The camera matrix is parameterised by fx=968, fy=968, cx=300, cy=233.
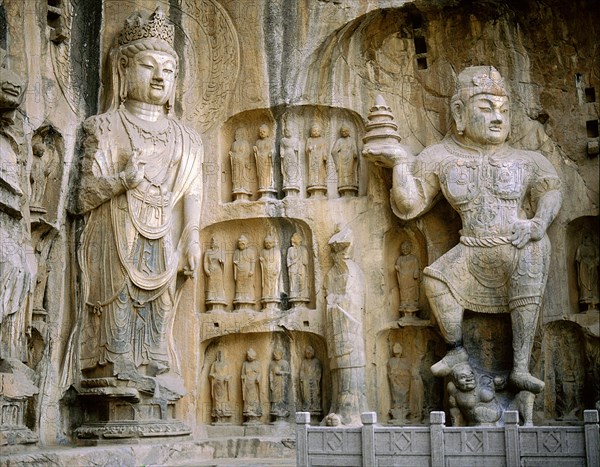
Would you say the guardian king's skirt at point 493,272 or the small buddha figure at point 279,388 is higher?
the guardian king's skirt at point 493,272

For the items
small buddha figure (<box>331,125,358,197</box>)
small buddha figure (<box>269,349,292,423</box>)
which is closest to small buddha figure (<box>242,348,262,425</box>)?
small buddha figure (<box>269,349,292,423</box>)

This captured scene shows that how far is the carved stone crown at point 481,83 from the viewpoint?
11312 millimetres

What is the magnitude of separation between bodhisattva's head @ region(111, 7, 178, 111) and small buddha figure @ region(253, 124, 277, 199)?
1278 millimetres

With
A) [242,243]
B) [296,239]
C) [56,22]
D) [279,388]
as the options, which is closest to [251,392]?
[279,388]

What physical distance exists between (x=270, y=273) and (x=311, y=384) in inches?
56.2

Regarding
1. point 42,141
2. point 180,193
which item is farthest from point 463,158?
point 42,141

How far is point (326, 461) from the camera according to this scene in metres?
9.05

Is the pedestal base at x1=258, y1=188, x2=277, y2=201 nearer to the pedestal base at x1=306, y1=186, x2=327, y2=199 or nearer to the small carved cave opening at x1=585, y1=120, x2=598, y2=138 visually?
the pedestal base at x1=306, y1=186, x2=327, y2=199

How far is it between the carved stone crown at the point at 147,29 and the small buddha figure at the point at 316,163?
2.09 m

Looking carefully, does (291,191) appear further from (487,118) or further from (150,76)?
(487,118)

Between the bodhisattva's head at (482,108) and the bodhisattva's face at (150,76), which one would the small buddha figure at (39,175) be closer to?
the bodhisattva's face at (150,76)

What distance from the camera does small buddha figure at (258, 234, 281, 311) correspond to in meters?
11.7

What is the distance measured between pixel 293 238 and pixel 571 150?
355 cm

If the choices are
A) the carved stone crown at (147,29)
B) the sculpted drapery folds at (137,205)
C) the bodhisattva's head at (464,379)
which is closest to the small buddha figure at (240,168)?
the sculpted drapery folds at (137,205)
